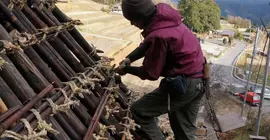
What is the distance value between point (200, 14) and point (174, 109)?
48122mm

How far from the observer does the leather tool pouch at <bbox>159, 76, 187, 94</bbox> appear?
120 inches

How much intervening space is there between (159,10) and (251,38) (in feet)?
189

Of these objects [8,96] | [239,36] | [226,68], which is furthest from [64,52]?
[239,36]

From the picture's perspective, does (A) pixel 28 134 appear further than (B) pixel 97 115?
No

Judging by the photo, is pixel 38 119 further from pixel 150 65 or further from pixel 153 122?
pixel 153 122

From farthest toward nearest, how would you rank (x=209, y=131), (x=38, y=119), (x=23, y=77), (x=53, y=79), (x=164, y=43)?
(x=209, y=131) < (x=164, y=43) < (x=53, y=79) < (x=23, y=77) < (x=38, y=119)

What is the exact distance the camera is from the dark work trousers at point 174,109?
323 cm

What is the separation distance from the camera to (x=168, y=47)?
2.97m

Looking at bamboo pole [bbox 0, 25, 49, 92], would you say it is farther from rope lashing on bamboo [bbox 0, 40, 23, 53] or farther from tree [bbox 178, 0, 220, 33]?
tree [bbox 178, 0, 220, 33]

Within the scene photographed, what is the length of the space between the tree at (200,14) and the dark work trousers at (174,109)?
43400 millimetres

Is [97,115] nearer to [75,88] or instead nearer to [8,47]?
[75,88]

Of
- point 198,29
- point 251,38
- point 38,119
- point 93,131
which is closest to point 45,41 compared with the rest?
point 93,131

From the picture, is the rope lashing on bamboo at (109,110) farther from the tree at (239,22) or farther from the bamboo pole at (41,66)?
the tree at (239,22)

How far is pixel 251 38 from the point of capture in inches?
2271
